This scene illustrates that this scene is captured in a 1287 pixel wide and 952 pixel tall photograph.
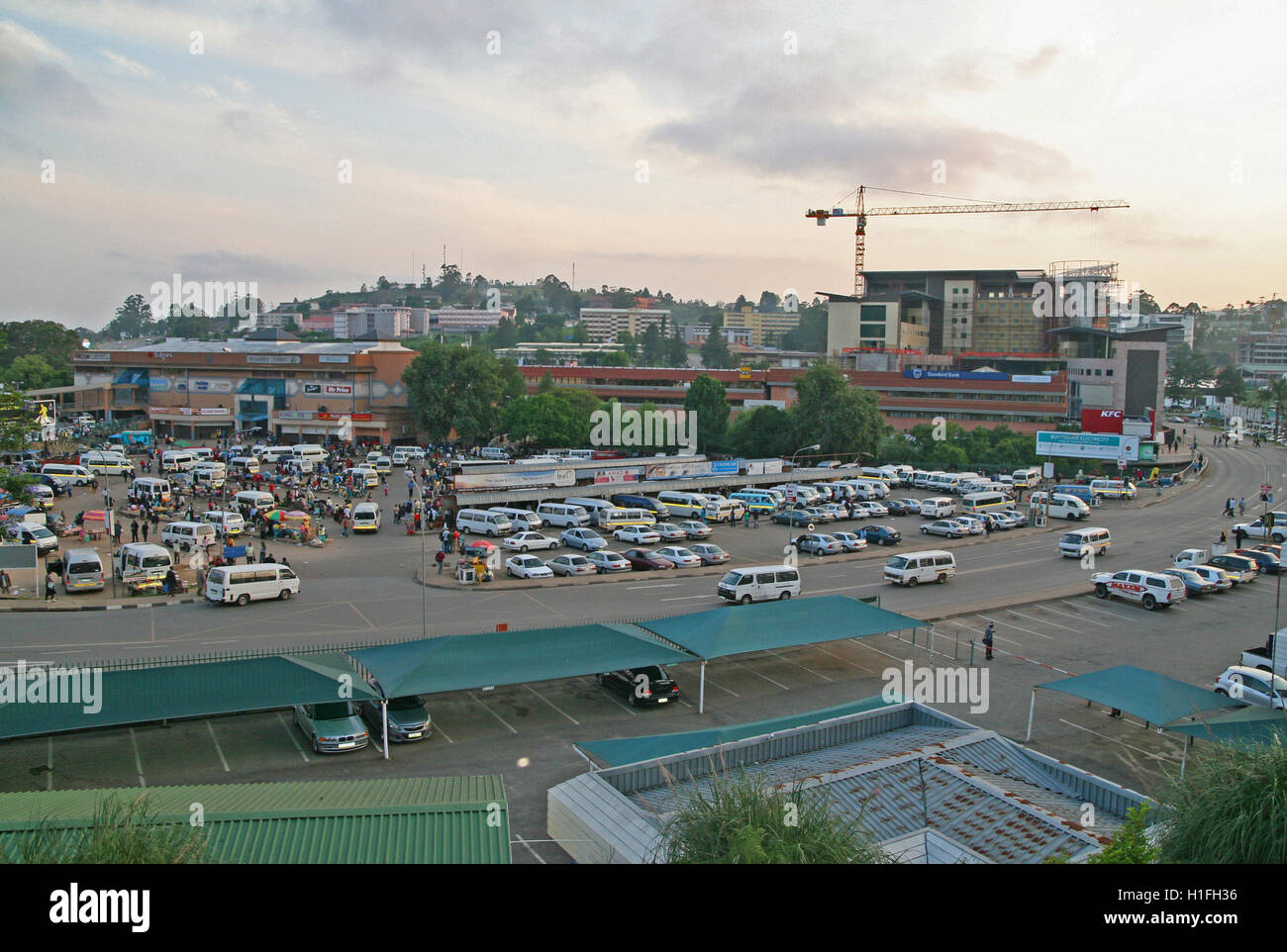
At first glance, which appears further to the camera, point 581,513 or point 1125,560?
point 581,513

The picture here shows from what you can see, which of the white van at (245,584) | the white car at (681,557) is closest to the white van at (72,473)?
the white van at (245,584)

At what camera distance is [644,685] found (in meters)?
17.5

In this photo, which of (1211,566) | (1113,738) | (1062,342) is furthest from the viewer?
(1062,342)

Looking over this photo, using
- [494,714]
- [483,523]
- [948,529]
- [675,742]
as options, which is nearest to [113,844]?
[675,742]

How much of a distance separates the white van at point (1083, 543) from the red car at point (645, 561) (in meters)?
14.2

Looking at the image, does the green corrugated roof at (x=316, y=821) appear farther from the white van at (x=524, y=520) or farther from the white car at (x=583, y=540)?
the white van at (x=524, y=520)

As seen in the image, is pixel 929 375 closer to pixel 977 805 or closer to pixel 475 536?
pixel 475 536

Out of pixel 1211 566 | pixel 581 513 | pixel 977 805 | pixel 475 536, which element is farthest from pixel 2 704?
pixel 1211 566

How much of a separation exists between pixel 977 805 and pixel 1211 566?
22.8 m

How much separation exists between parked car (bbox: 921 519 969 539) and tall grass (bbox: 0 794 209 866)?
3381 centimetres

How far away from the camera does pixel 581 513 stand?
36.2m

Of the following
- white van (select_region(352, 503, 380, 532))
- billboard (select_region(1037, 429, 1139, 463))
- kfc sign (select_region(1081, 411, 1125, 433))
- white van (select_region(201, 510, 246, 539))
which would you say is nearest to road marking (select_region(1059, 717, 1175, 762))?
white van (select_region(352, 503, 380, 532))

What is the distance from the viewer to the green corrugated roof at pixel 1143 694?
1519 cm
